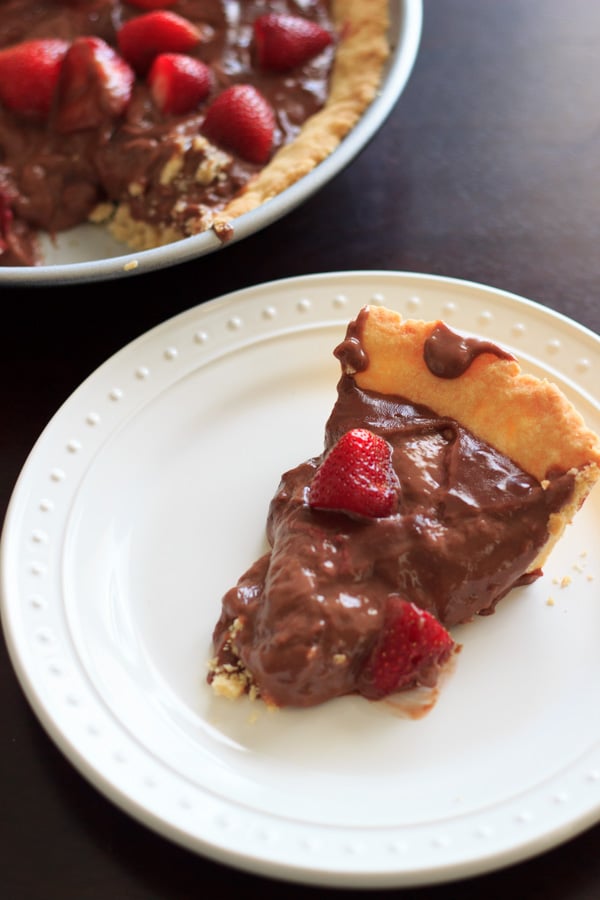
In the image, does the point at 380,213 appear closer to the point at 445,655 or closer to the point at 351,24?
the point at 351,24

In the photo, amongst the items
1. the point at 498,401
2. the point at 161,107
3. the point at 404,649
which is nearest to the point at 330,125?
the point at 161,107

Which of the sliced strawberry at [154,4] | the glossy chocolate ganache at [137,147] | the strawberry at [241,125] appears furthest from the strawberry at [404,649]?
Answer: the sliced strawberry at [154,4]

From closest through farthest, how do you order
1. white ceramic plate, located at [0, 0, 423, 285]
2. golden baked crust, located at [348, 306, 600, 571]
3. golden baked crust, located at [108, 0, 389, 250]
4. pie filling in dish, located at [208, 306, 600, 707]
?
pie filling in dish, located at [208, 306, 600, 707] → golden baked crust, located at [348, 306, 600, 571] → white ceramic plate, located at [0, 0, 423, 285] → golden baked crust, located at [108, 0, 389, 250]

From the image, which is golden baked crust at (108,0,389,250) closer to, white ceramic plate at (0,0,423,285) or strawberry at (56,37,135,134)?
white ceramic plate at (0,0,423,285)

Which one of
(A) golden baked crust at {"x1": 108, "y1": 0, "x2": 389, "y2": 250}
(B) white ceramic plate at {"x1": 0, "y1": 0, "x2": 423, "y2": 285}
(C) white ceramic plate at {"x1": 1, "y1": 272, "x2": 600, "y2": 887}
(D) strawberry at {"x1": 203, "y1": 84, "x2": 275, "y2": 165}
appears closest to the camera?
(C) white ceramic plate at {"x1": 1, "y1": 272, "x2": 600, "y2": 887}

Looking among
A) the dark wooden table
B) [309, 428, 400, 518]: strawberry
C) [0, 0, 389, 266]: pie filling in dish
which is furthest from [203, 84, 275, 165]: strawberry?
[309, 428, 400, 518]: strawberry

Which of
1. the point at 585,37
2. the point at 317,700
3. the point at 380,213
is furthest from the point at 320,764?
the point at 585,37

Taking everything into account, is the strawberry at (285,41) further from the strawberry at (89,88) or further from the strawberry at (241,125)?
the strawberry at (89,88)

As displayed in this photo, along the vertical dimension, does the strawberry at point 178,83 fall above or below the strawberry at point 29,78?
above
